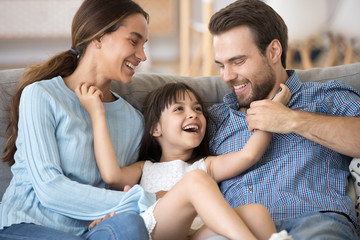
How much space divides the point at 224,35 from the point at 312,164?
69cm

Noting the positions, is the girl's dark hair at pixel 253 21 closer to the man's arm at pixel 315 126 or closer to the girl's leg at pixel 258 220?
the man's arm at pixel 315 126

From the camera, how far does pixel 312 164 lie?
71.2 inches

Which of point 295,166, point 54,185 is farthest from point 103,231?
point 295,166

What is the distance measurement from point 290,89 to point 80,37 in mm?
910

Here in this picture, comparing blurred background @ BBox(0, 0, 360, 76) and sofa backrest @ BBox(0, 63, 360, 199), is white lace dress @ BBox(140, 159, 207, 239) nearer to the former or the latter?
sofa backrest @ BBox(0, 63, 360, 199)

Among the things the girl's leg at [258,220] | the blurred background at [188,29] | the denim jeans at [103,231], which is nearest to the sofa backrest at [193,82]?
the denim jeans at [103,231]

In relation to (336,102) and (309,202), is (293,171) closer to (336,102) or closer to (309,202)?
(309,202)

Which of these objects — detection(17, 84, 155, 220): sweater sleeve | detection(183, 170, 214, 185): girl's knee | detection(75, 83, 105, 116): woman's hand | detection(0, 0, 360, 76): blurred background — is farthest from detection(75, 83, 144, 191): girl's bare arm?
detection(0, 0, 360, 76): blurred background

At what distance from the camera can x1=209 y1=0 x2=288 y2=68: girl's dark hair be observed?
206 cm

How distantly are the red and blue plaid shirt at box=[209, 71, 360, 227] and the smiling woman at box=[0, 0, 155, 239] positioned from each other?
0.39 meters

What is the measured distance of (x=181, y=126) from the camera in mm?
1905

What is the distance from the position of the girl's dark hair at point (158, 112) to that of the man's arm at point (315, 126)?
0.29 m

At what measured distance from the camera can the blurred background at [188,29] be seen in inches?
175

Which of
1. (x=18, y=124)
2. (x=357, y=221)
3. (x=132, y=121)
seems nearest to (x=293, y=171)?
(x=357, y=221)
